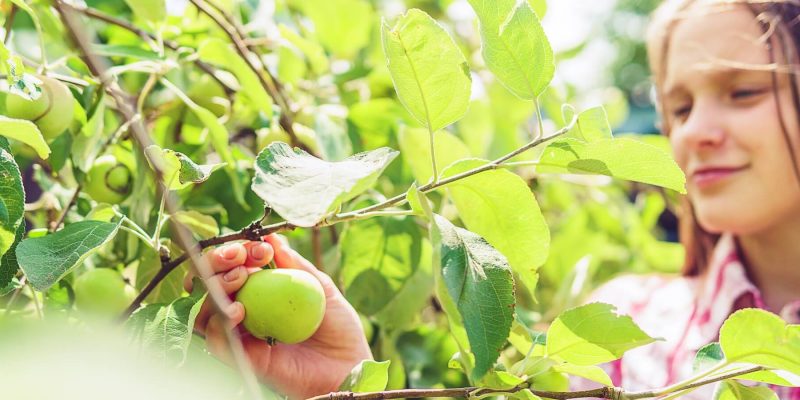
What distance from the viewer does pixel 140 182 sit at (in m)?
0.56

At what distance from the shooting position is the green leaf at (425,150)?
57cm

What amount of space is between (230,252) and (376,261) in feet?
0.71

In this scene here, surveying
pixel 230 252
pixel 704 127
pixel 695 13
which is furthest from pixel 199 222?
pixel 695 13

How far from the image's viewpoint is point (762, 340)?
402 millimetres

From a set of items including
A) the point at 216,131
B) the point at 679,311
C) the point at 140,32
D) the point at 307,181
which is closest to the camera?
the point at 307,181

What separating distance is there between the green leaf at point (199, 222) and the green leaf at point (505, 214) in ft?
0.53

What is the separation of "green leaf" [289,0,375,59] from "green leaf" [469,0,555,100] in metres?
0.49

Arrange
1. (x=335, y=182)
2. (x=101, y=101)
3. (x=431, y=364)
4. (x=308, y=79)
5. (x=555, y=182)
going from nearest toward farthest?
1. (x=335, y=182)
2. (x=101, y=101)
3. (x=431, y=364)
4. (x=308, y=79)
5. (x=555, y=182)

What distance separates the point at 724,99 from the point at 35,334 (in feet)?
Result: 2.86

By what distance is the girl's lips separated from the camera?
980 millimetres

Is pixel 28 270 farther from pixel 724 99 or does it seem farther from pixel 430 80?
pixel 724 99

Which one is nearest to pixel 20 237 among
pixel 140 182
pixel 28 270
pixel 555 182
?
pixel 28 270

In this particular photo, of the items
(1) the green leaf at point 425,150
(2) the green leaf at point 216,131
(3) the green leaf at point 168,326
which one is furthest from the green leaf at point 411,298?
(3) the green leaf at point 168,326

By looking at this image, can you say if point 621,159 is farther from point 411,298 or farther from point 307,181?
point 411,298
